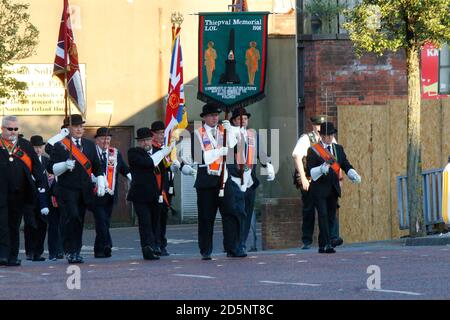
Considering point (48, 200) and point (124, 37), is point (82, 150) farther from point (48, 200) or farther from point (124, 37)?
point (124, 37)

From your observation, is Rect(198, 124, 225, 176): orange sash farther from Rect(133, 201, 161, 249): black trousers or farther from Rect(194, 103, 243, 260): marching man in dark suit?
Rect(133, 201, 161, 249): black trousers

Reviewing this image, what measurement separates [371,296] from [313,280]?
187 centimetres

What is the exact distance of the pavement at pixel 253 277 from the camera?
12.9m

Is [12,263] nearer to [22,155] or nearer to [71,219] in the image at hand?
[71,219]

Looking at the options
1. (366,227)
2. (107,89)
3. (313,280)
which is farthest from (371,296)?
(107,89)

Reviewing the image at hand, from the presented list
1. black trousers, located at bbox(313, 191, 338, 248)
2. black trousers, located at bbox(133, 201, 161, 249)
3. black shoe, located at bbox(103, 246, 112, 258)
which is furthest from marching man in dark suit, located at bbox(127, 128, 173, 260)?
black trousers, located at bbox(313, 191, 338, 248)

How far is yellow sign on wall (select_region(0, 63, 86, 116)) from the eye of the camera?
→ 3403 centimetres

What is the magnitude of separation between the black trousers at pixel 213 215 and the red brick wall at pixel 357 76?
14841 mm

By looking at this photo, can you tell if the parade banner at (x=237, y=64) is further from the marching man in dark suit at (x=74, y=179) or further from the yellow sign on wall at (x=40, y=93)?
the yellow sign on wall at (x=40, y=93)

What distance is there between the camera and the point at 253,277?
1484cm

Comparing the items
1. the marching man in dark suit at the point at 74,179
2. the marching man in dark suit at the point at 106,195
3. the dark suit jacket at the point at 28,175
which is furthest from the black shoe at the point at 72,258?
the marching man in dark suit at the point at 106,195

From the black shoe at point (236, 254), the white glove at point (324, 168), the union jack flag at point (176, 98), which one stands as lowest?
the black shoe at point (236, 254)

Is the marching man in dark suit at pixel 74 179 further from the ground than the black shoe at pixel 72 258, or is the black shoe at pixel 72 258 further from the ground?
the marching man in dark suit at pixel 74 179

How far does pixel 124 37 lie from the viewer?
34.4m
